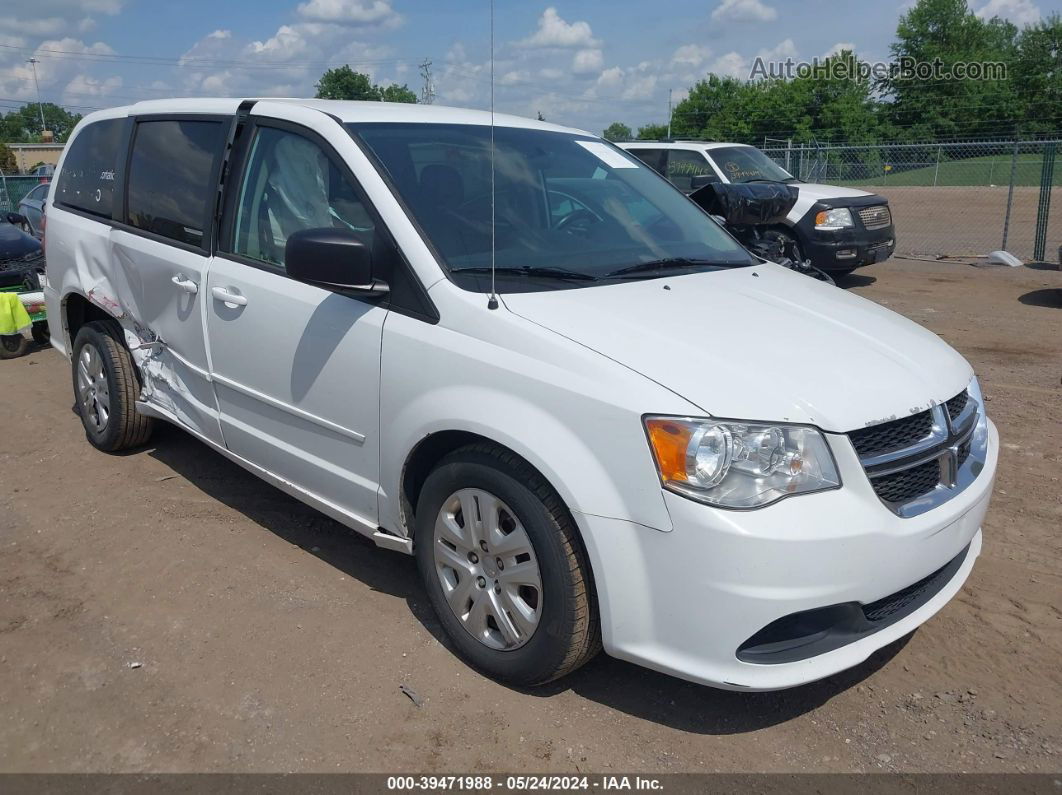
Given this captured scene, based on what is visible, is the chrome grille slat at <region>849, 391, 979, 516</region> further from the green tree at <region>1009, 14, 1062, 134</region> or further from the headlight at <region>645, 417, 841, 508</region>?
the green tree at <region>1009, 14, 1062, 134</region>

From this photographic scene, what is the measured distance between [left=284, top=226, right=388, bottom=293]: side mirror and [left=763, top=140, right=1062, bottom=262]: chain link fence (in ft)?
41.4

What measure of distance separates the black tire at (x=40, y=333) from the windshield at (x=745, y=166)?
27.9 ft

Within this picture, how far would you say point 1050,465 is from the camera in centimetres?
500

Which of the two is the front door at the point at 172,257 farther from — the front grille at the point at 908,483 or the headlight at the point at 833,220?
the headlight at the point at 833,220

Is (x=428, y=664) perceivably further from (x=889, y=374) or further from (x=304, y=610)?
(x=889, y=374)

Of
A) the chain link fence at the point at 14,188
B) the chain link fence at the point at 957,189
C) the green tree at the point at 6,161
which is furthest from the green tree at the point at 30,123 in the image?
the chain link fence at the point at 957,189

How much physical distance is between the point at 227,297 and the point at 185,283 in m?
0.40

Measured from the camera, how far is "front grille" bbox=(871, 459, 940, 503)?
269 centimetres

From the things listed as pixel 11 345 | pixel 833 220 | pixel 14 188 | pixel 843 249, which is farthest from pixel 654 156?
pixel 14 188

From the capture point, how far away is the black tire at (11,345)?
8.28m

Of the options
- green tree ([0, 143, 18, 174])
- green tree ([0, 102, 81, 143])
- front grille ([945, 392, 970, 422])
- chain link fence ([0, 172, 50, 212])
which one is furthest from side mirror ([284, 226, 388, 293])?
green tree ([0, 102, 81, 143])

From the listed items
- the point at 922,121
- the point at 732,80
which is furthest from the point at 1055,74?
the point at 732,80

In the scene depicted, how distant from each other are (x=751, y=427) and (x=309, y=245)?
1620 millimetres

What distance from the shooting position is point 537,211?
11.8ft
